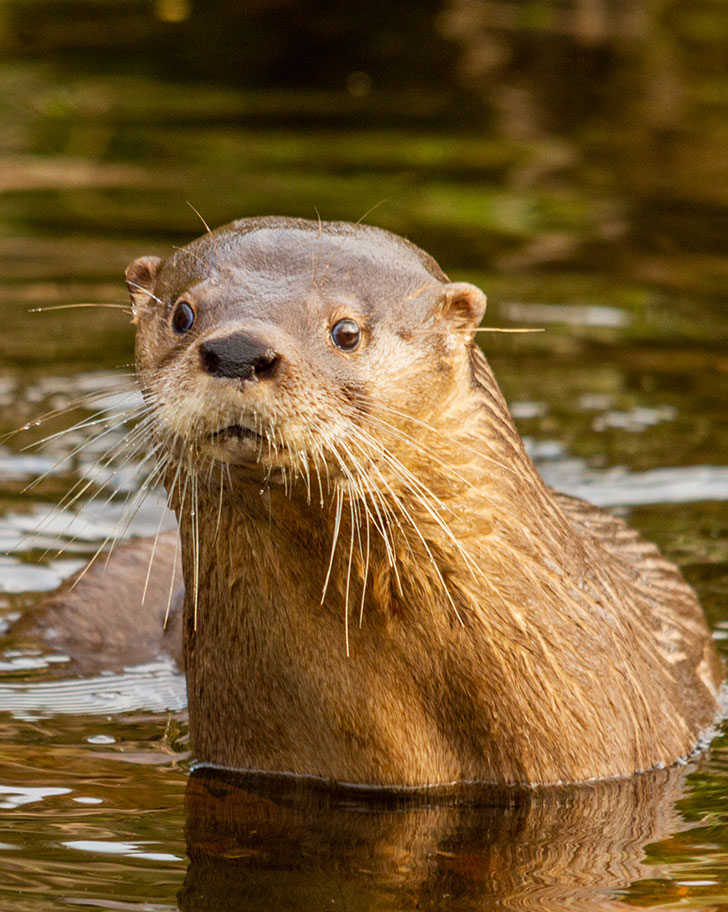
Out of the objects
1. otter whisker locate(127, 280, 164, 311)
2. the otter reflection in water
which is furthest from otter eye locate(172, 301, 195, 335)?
the otter reflection in water

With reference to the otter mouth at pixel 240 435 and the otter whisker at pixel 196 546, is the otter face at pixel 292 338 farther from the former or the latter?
the otter whisker at pixel 196 546

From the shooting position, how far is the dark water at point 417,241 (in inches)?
163

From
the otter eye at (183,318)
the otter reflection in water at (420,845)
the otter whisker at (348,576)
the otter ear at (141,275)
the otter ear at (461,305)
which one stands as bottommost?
the otter reflection in water at (420,845)

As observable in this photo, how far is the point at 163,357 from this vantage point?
4.07 metres

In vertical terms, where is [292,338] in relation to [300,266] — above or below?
below

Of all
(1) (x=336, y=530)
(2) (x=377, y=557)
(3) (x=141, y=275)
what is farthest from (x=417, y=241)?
(1) (x=336, y=530)

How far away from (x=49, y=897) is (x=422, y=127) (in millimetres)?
9916

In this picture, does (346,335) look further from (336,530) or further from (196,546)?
(196,546)

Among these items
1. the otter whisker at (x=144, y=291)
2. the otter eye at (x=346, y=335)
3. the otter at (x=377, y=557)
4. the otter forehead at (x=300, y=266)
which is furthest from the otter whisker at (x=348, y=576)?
the otter whisker at (x=144, y=291)

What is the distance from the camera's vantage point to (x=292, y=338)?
12.6 ft

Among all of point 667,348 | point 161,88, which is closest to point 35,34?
point 161,88

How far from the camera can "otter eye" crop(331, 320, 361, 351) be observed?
3971mm

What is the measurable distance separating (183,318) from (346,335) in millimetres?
338

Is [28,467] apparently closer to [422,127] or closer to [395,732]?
[395,732]
